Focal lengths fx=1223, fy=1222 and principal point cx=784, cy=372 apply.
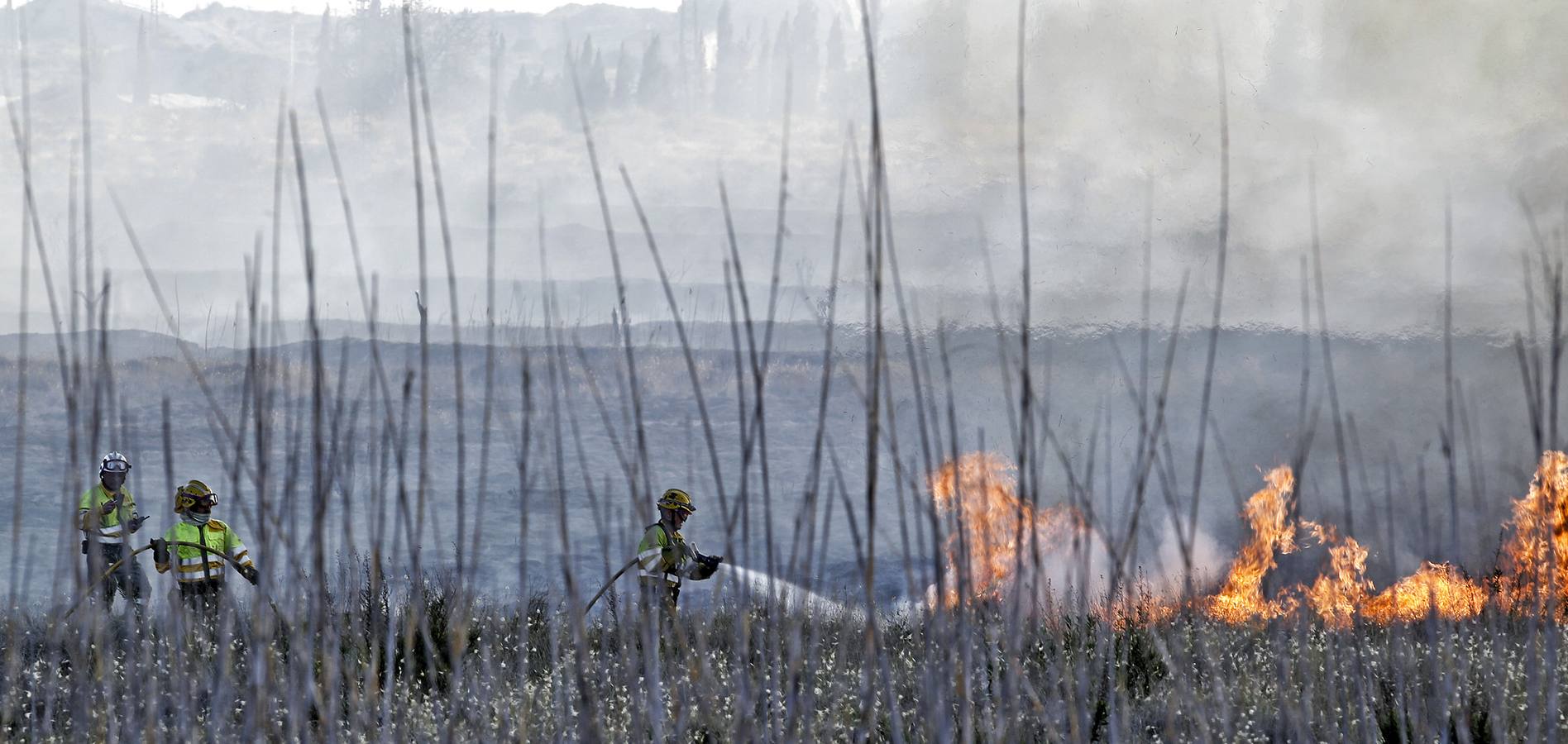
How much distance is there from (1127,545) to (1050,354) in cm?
35

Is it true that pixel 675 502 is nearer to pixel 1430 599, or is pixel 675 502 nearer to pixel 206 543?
pixel 206 543

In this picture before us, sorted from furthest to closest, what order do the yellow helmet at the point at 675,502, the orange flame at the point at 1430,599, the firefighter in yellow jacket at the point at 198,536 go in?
the yellow helmet at the point at 675,502, the firefighter in yellow jacket at the point at 198,536, the orange flame at the point at 1430,599

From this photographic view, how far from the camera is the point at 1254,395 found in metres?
67.1

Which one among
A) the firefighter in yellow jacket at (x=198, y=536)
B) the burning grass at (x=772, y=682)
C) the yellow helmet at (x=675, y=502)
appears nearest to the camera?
the burning grass at (x=772, y=682)

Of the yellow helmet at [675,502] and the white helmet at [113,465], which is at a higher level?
the white helmet at [113,465]

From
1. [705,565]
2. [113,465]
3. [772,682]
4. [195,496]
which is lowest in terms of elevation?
[705,565]

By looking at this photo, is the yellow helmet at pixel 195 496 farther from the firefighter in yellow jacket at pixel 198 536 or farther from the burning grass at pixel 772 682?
the burning grass at pixel 772 682

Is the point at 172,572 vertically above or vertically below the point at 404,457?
below

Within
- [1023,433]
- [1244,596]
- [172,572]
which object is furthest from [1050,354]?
[1244,596]

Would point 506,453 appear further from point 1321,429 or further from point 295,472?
point 295,472

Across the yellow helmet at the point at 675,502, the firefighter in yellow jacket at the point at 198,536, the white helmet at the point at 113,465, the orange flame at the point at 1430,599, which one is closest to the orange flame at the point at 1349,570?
the orange flame at the point at 1430,599

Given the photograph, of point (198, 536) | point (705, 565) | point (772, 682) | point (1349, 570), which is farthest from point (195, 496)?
point (1349, 570)

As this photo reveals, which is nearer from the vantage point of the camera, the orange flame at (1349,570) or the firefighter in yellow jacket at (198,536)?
the orange flame at (1349,570)

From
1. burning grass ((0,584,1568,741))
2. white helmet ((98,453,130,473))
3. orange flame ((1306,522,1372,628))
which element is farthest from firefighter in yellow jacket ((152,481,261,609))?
orange flame ((1306,522,1372,628))
